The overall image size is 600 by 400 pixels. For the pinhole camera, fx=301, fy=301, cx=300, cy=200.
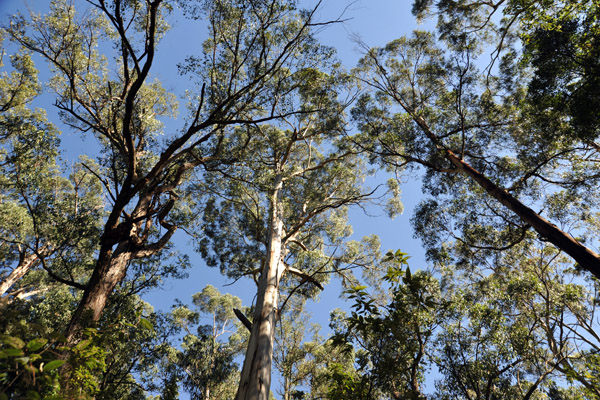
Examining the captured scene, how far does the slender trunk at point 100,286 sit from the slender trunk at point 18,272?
987cm

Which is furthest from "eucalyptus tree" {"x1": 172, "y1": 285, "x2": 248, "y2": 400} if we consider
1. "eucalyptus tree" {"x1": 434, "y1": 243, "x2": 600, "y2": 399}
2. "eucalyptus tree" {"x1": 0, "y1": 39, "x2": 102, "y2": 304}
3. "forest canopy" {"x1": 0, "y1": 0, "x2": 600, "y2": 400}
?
"eucalyptus tree" {"x1": 434, "y1": 243, "x2": 600, "y2": 399}

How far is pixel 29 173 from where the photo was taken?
8.52 m

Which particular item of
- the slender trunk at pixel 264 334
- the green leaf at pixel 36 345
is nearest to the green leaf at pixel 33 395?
the green leaf at pixel 36 345

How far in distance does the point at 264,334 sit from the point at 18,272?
12621 millimetres

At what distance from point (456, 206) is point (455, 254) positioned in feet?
5.29

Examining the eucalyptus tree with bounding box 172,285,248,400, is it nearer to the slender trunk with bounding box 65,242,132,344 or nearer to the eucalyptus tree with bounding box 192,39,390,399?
the eucalyptus tree with bounding box 192,39,390,399

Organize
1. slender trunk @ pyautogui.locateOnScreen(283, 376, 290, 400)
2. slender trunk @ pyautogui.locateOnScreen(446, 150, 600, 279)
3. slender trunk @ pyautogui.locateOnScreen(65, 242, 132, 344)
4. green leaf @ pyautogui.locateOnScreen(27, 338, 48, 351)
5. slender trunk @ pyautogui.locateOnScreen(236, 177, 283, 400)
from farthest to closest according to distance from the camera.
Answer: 1. slender trunk @ pyautogui.locateOnScreen(283, 376, 290, 400)
2. slender trunk @ pyautogui.locateOnScreen(446, 150, 600, 279)
3. slender trunk @ pyautogui.locateOnScreen(65, 242, 132, 344)
4. slender trunk @ pyautogui.locateOnScreen(236, 177, 283, 400)
5. green leaf @ pyautogui.locateOnScreen(27, 338, 48, 351)

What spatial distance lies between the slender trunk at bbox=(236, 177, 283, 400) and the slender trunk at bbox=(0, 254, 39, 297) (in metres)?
11.1

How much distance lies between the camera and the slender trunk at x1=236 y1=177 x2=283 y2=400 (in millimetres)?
3615

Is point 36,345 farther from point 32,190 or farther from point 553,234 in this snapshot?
point 32,190

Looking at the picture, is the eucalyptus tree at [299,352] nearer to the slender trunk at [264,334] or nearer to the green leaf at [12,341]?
the slender trunk at [264,334]

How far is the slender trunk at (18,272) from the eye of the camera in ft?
36.4

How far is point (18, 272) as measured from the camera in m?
11.6

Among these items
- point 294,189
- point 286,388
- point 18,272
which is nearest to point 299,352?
point 286,388
